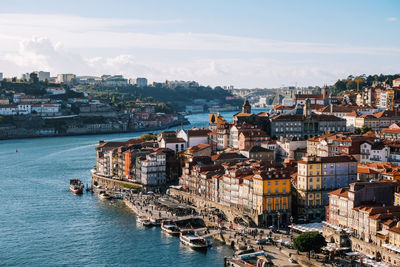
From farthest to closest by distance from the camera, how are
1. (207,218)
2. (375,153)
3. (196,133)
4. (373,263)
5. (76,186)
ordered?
(196,133) < (76,186) < (375,153) < (207,218) < (373,263)

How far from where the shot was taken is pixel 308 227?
31.8 meters

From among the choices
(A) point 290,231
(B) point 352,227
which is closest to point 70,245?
(A) point 290,231

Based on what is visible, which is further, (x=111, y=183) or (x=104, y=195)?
(x=111, y=183)

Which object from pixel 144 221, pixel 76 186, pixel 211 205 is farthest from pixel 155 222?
pixel 76 186

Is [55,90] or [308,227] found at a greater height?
[55,90]

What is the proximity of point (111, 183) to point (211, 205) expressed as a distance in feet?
43.5

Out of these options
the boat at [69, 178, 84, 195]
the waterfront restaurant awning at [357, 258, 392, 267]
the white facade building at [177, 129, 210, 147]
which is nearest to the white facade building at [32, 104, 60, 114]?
the white facade building at [177, 129, 210, 147]

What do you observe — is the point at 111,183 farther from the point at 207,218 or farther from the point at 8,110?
the point at 8,110

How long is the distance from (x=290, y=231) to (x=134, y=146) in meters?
23.1

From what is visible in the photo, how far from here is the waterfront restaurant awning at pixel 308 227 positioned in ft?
102

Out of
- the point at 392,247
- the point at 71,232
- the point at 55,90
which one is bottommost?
the point at 71,232

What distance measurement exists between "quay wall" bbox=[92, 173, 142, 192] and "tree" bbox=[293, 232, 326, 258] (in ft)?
65.1

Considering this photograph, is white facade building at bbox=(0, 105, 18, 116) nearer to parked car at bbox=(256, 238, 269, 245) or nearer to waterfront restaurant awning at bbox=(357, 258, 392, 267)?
parked car at bbox=(256, 238, 269, 245)

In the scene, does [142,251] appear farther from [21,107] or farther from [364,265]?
[21,107]
